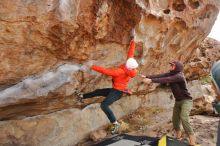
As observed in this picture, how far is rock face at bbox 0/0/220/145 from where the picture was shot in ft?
24.1

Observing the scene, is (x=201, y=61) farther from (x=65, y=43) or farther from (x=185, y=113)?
(x=65, y=43)

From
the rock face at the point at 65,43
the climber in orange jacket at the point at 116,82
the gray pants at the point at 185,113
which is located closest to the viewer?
the rock face at the point at 65,43

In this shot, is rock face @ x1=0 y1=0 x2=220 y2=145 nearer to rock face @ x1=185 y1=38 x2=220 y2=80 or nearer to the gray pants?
the gray pants

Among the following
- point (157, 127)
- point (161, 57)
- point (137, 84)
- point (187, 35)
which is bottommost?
point (157, 127)

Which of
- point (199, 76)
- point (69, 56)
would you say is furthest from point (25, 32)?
point (199, 76)

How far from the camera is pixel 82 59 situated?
8.57 meters

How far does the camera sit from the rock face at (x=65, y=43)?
7.36m

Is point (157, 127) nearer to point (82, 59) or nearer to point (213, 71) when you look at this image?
point (82, 59)

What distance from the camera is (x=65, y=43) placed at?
7.98 metres

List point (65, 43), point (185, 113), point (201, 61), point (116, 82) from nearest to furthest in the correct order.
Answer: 1. point (65, 43)
2. point (116, 82)
3. point (185, 113)
4. point (201, 61)

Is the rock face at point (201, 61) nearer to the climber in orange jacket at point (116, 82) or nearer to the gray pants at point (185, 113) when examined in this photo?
the gray pants at point (185, 113)

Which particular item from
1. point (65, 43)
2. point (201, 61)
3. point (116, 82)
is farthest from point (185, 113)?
point (201, 61)

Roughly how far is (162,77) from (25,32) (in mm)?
3636

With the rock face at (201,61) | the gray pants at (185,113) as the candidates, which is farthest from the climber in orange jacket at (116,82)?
the rock face at (201,61)
